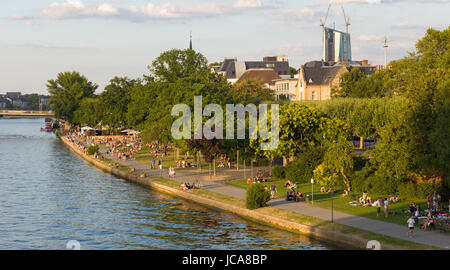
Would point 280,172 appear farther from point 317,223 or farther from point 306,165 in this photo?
point 317,223

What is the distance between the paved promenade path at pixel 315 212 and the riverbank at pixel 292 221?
35.6 inches

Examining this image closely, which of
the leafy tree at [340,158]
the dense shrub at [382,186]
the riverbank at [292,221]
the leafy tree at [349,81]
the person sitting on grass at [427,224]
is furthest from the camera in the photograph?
the leafy tree at [349,81]

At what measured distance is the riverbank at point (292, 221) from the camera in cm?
3716

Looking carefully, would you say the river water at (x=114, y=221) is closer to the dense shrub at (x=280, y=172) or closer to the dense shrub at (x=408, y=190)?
the dense shrub at (x=280, y=172)

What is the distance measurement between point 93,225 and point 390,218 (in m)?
24.3

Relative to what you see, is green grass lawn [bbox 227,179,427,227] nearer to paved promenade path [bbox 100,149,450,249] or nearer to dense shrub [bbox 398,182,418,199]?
dense shrub [bbox 398,182,418,199]

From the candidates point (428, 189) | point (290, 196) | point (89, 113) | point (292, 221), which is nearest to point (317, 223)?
point (292, 221)

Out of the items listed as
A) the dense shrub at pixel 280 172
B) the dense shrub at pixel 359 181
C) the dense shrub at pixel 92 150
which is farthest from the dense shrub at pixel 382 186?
the dense shrub at pixel 92 150

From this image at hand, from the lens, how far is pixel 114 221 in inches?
1930

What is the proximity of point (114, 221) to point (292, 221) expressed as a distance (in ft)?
52.1

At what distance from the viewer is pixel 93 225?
47.6 metres

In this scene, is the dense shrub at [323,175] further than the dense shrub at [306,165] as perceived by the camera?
No

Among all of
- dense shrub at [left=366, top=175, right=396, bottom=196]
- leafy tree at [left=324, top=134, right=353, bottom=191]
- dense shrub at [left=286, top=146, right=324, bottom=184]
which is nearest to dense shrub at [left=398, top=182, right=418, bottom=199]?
dense shrub at [left=366, top=175, right=396, bottom=196]
